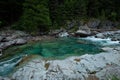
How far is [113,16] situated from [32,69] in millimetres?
22622

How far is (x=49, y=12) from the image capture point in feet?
99.2

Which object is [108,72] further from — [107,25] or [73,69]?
[107,25]

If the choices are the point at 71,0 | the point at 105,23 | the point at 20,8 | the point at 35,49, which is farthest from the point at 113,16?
the point at 35,49

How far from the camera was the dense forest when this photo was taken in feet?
85.0

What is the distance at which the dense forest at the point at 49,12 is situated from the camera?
25.9m

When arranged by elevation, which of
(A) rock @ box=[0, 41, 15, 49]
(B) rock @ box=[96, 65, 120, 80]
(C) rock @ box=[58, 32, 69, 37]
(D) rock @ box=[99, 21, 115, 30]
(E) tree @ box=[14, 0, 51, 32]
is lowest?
(B) rock @ box=[96, 65, 120, 80]

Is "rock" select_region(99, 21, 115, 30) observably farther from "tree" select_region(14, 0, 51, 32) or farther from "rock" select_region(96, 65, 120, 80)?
"rock" select_region(96, 65, 120, 80)

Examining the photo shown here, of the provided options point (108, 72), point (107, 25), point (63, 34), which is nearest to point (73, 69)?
point (108, 72)

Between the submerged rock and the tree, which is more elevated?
the tree

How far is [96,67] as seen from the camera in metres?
12.0

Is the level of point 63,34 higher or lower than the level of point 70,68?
higher

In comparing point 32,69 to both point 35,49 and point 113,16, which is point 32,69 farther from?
point 113,16

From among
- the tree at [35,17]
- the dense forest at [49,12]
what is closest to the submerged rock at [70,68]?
the tree at [35,17]

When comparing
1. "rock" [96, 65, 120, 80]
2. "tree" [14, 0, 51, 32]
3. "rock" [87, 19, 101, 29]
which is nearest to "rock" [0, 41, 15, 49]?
"tree" [14, 0, 51, 32]
